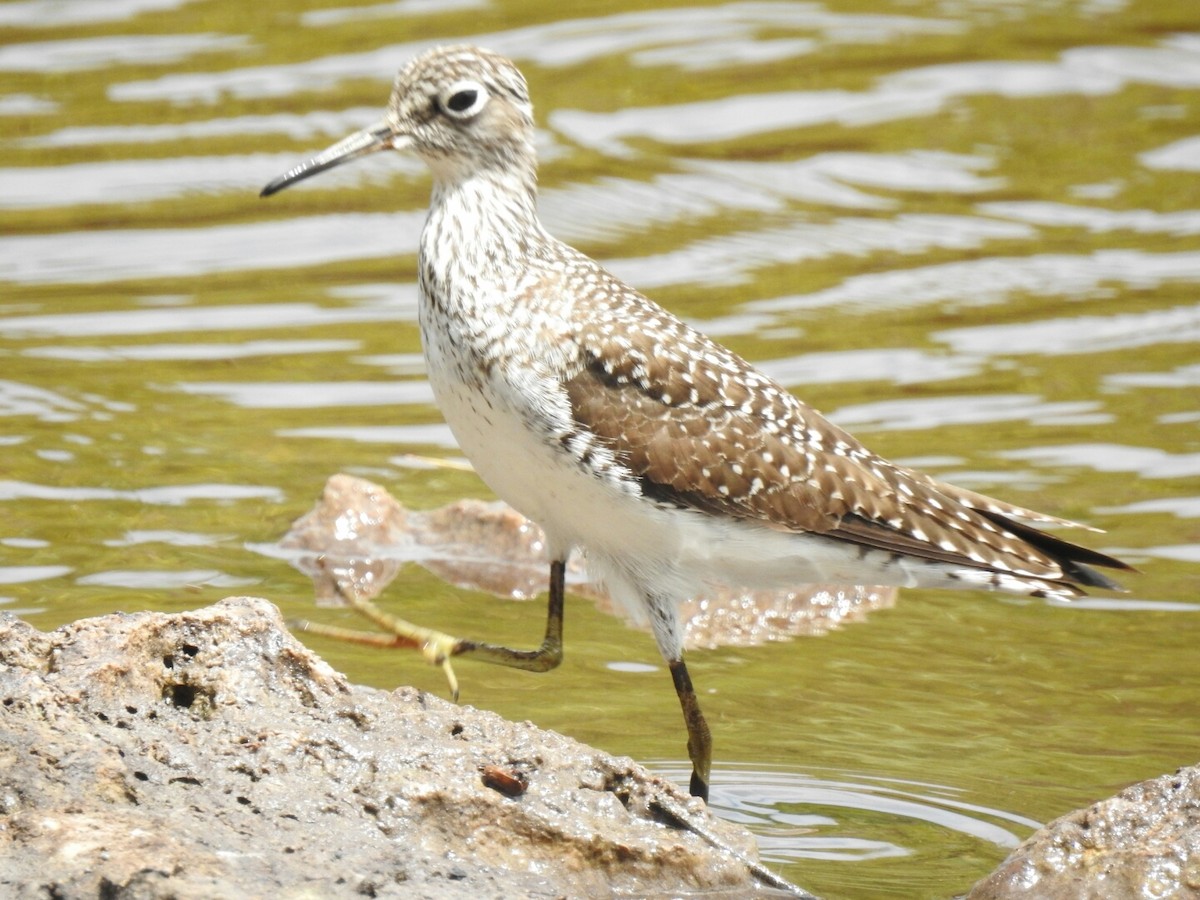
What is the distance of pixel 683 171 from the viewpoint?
1739 cm

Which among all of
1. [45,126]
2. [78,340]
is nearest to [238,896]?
[78,340]

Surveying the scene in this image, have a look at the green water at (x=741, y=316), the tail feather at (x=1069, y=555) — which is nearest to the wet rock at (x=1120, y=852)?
the green water at (x=741, y=316)

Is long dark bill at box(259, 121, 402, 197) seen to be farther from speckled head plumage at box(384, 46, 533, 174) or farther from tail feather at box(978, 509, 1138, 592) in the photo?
tail feather at box(978, 509, 1138, 592)

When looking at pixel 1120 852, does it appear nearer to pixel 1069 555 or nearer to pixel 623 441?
pixel 1069 555

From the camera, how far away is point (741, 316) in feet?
48.2

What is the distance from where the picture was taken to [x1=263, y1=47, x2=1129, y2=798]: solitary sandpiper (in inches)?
307

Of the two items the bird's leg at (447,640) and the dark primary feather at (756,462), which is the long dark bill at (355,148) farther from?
the bird's leg at (447,640)

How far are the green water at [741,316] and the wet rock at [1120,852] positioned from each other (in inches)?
22.1

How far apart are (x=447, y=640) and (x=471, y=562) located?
276cm

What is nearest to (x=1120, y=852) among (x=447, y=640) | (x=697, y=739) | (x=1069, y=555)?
(x=697, y=739)

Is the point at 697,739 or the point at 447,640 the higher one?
the point at 447,640

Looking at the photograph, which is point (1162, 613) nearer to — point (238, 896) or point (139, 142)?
point (238, 896)

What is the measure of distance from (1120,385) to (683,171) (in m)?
5.17

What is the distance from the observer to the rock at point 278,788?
550 centimetres
